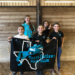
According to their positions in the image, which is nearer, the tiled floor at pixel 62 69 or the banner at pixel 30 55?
the banner at pixel 30 55

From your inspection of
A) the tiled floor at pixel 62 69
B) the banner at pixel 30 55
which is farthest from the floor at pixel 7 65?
the banner at pixel 30 55

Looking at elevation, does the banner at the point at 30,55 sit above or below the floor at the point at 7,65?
above

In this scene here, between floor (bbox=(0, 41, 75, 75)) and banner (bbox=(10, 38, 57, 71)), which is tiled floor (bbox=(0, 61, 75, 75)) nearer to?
floor (bbox=(0, 41, 75, 75))

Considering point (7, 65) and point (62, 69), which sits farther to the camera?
point (7, 65)

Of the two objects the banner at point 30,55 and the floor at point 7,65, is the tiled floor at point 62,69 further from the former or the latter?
the banner at point 30,55

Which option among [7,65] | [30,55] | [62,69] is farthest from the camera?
[7,65]

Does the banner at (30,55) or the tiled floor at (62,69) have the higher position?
the banner at (30,55)

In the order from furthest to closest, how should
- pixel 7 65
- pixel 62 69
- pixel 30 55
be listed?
pixel 7 65
pixel 62 69
pixel 30 55

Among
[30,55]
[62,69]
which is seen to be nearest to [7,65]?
[30,55]

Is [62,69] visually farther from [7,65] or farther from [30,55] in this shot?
[7,65]

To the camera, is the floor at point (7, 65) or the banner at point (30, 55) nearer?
the banner at point (30, 55)

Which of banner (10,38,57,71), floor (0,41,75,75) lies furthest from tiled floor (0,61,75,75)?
banner (10,38,57,71)

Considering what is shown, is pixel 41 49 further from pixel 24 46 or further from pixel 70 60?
pixel 70 60

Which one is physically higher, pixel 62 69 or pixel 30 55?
pixel 30 55
